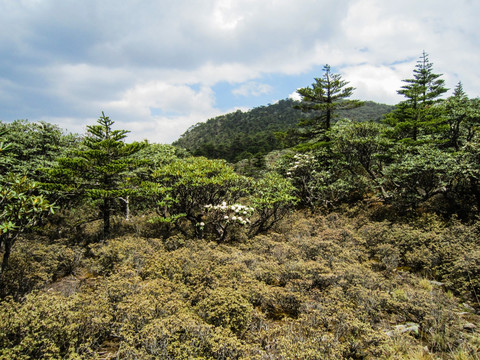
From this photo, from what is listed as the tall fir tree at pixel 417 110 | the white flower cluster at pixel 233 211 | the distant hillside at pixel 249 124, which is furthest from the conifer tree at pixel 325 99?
the distant hillside at pixel 249 124

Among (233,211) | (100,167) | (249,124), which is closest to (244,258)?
(233,211)

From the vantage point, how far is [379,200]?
1319cm

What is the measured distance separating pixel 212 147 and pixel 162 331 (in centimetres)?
5996

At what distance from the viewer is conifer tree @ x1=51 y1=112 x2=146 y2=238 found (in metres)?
9.11

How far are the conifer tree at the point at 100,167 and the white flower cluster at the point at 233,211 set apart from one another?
3510 millimetres

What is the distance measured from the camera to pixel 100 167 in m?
9.27

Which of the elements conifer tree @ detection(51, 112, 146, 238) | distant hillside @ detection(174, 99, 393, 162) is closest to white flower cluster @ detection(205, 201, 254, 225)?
conifer tree @ detection(51, 112, 146, 238)

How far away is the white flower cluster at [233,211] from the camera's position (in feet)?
32.2

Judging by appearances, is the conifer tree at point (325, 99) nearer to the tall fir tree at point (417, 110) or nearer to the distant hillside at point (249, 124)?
the tall fir tree at point (417, 110)

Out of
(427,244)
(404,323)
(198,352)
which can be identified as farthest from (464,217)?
(198,352)

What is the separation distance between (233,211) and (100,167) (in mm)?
5534

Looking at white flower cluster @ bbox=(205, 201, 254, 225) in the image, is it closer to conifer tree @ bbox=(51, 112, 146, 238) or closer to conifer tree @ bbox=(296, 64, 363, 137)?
conifer tree @ bbox=(51, 112, 146, 238)

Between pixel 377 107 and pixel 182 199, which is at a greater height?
pixel 377 107

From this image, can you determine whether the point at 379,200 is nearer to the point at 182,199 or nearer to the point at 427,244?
the point at 427,244
